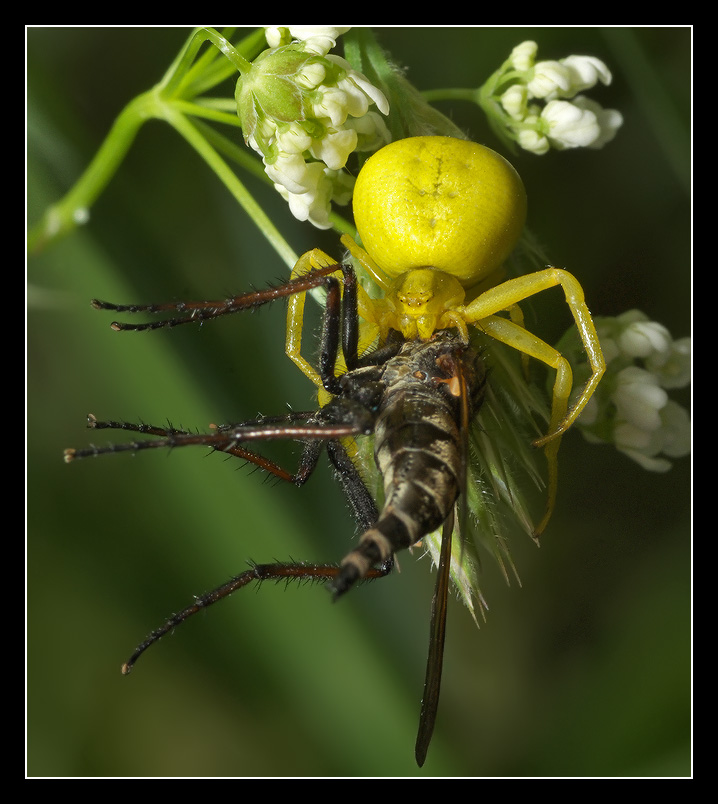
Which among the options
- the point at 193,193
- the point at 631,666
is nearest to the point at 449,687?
the point at 631,666

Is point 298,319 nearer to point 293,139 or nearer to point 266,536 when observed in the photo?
point 293,139

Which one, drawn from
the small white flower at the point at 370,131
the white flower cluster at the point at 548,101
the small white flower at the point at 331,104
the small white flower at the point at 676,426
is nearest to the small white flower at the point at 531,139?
the white flower cluster at the point at 548,101

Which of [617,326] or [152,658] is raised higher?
[617,326]

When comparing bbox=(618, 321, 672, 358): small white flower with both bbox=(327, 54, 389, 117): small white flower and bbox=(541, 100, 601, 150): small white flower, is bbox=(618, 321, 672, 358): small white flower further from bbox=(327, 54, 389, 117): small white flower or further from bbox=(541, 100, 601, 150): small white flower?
bbox=(327, 54, 389, 117): small white flower

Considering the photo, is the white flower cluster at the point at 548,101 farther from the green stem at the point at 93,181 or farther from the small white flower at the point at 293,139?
the green stem at the point at 93,181

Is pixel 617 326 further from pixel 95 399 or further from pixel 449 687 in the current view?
pixel 95 399
